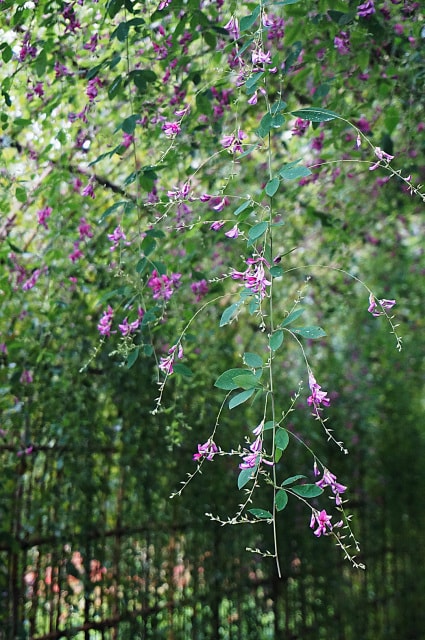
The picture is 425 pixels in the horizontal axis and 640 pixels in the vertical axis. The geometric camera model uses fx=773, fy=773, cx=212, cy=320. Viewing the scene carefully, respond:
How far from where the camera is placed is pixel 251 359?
104 cm

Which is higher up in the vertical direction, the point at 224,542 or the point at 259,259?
the point at 259,259

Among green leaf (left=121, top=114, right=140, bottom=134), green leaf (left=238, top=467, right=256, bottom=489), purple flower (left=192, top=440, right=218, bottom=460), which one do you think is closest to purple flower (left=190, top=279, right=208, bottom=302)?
green leaf (left=121, top=114, right=140, bottom=134)

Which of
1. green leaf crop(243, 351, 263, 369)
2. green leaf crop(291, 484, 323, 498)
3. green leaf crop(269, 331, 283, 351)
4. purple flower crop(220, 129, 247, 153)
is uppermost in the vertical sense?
purple flower crop(220, 129, 247, 153)

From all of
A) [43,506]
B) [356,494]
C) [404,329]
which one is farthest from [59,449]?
[404,329]

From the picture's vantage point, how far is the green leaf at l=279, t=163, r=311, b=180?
1039mm

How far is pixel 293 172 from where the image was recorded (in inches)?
41.9

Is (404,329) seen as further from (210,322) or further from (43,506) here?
(43,506)

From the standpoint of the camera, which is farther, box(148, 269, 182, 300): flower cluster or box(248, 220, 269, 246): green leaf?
box(148, 269, 182, 300): flower cluster

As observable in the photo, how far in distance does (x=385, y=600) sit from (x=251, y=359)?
321 cm

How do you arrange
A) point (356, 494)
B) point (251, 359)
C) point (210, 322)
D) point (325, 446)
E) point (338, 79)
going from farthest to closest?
point (356, 494), point (325, 446), point (210, 322), point (338, 79), point (251, 359)

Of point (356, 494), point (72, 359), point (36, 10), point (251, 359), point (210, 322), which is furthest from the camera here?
point (356, 494)

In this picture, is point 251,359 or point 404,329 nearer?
point 251,359

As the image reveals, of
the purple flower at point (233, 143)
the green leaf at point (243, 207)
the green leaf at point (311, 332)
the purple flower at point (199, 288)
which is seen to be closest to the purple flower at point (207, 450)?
the green leaf at point (311, 332)

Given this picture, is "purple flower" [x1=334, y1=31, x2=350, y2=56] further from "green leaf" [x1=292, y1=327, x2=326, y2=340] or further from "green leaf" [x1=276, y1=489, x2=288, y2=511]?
"green leaf" [x1=276, y1=489, x2=288, y2=511]
